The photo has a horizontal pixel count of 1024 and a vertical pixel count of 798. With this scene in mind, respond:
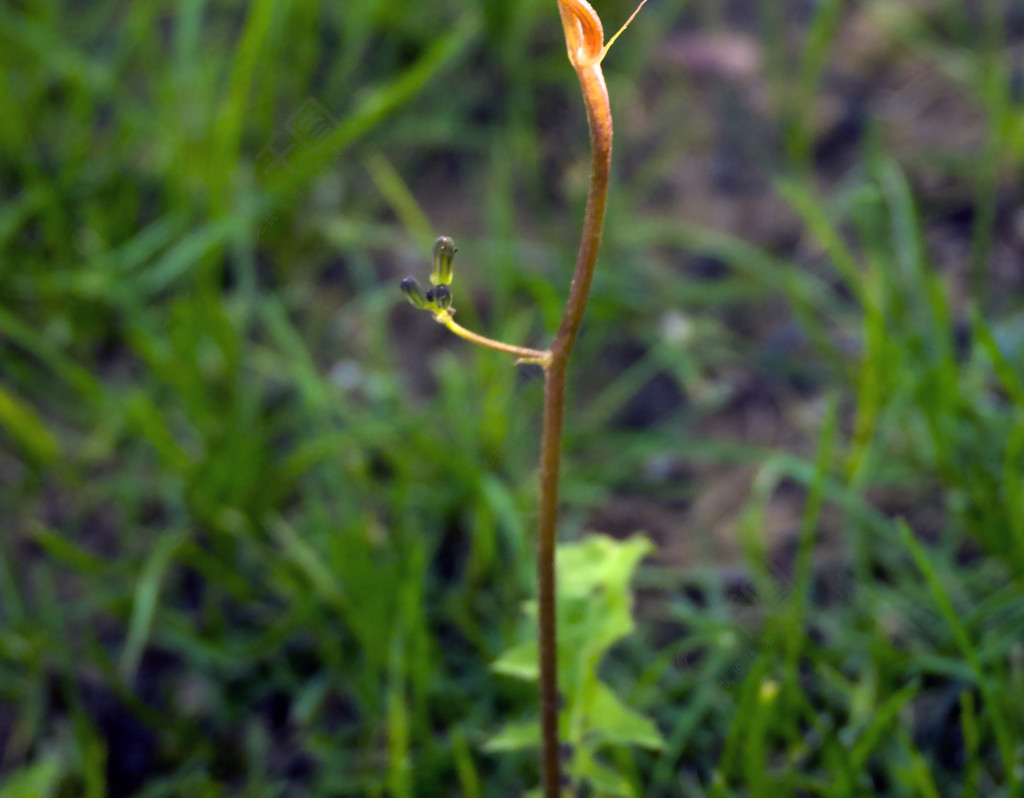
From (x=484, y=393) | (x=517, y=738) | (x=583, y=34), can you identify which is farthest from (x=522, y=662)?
(x=484, y=393)

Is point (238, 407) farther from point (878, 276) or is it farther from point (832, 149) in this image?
point (832, 149)

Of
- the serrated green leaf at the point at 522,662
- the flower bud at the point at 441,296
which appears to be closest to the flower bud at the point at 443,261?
the flower bud at the point at 441,296

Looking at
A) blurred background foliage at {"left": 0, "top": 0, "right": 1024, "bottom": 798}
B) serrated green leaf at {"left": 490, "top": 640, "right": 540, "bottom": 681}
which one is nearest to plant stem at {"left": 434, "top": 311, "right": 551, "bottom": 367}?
serrated green leaf at {"left": 490, "top": 640, "right": 540, "bottom": 681}

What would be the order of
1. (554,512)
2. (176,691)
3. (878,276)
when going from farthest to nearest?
(878,276) → (176,691) → (554,512)

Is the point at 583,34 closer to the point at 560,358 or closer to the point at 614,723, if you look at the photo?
the point at 560,358

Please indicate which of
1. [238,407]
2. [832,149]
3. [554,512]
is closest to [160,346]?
[238,407]

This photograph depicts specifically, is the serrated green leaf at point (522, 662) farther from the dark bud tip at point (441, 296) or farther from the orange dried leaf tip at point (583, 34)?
the orange dried leaf tip at point (583, 34)
